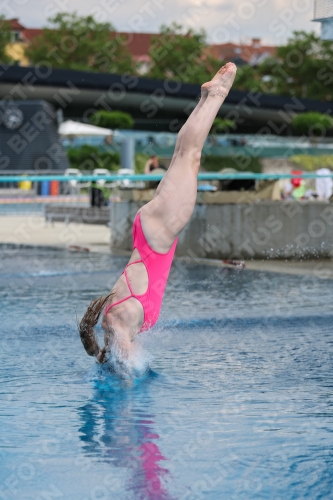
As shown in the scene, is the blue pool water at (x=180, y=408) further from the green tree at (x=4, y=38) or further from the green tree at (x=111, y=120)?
the green tree at (x=4, y=38)

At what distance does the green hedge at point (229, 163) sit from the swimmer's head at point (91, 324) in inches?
1886

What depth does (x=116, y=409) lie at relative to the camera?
15.3 feet

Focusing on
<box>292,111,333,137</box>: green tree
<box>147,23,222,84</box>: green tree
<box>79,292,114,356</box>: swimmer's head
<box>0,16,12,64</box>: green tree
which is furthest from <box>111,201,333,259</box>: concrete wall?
<box>0,16,12,64</box>: green tree

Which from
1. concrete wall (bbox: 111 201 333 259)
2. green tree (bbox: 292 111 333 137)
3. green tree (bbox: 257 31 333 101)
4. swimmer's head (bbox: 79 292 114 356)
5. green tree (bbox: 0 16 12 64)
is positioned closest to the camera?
swimmer's head (bbox: 79 292 114 356)

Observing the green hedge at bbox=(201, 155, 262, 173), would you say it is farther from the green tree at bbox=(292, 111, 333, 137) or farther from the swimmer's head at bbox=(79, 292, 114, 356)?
the swimmer's head at bbox=(79, 292, 114, 356)

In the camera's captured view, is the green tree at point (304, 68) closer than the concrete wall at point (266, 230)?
No

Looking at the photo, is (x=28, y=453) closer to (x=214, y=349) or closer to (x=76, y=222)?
(x=214, y=349)

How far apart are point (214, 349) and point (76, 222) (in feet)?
Result: 55.8

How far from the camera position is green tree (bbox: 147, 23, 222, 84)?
96.2 meters

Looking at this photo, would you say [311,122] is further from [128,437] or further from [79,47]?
[128,437]

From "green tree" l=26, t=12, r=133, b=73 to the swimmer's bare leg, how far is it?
308 feet

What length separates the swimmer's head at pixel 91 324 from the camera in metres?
5.00

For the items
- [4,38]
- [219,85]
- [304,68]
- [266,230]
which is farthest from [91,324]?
[4,38]

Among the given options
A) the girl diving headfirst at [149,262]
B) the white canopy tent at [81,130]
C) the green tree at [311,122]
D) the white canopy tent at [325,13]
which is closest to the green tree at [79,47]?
the green tree at [311,122]
